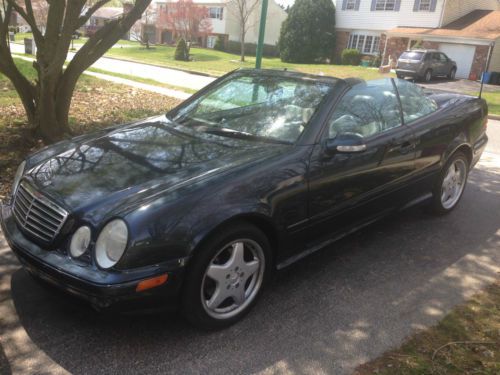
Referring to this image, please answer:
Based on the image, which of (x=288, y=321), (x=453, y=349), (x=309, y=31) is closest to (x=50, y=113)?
(x=288, y=321)

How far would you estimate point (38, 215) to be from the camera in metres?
2.96

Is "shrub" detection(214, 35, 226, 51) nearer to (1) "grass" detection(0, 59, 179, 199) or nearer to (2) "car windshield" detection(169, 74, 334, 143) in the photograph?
(1) "grass" detection(0, 59, 179, 199)

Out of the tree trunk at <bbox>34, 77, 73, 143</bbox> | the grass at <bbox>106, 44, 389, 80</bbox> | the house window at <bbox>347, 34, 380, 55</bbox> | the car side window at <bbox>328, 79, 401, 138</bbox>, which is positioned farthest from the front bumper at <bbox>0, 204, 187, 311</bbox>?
the house window at <bbox>347, 34, 380, 55</bbox>

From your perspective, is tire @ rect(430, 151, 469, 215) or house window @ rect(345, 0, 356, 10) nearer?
tire @ rect(430, 151, 469, 215)

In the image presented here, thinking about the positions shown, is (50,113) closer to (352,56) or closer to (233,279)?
(233,279)

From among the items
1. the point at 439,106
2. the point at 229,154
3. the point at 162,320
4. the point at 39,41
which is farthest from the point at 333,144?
the point at 39,41

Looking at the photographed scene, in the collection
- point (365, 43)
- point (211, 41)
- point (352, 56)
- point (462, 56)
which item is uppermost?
point (365, 43)

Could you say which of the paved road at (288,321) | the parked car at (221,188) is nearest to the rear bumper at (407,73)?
the parked car at (221,188)

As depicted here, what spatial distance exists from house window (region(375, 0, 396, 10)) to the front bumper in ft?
118

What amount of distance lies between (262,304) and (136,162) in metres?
1.30

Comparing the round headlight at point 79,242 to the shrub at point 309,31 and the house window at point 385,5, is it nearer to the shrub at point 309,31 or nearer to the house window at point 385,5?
the house window at point 385,5

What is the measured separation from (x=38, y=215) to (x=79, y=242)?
44 cm

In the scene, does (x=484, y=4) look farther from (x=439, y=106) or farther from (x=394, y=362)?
(x=394, y=362)

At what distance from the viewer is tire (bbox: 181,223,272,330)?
2.80 meters
